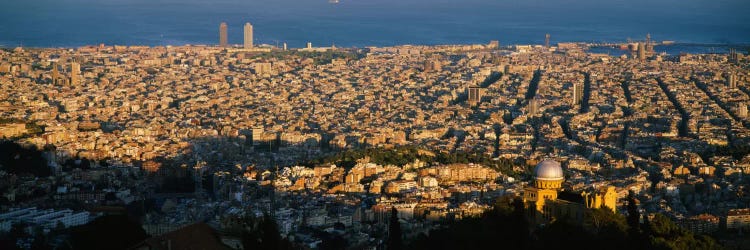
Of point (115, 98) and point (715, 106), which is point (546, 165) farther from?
point (115, 98)

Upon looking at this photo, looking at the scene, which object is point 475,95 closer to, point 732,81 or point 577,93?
point 577,93

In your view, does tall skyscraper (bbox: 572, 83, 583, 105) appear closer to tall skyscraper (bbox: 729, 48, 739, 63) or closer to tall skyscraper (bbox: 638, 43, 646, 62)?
tall skyscraper (bbox: 729, 48, 739, 63)

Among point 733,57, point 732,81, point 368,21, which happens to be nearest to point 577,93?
point 732,81

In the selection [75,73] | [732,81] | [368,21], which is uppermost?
[368,21]

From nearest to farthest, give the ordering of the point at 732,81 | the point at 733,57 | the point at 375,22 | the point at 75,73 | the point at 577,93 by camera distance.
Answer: the point at 577,93 < the point at 732,81 < the point at 75,73 < the point at 733,57 < the point at 375,22

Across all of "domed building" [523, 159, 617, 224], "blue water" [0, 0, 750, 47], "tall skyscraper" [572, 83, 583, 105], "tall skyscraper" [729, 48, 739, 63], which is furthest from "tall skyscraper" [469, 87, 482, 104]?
"blue water" [0, 0, 750, 47]

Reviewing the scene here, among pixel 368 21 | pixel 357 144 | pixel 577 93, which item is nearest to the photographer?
pixel 357 144
